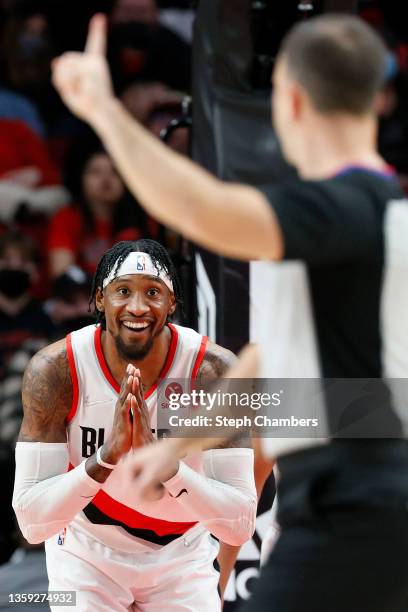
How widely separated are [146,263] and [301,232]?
1.68 m

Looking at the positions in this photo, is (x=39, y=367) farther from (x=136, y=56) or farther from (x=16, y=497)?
(x=136, y=56)

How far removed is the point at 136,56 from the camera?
7.07 meters

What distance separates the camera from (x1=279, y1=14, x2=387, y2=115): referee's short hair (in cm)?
218

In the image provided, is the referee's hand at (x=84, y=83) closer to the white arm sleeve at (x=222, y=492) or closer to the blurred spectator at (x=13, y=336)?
the white arm sleeve at (x=222, y=492)

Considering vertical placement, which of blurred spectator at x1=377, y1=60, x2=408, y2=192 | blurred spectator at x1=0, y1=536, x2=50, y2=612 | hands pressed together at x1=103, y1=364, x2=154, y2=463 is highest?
blurred spectator at x1=377, y1=60, x2=408, y2=192

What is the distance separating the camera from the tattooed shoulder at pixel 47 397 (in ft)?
11.7

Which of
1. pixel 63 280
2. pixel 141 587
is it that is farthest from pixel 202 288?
pixel 63 280

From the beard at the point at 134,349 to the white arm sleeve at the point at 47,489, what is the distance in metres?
0.34

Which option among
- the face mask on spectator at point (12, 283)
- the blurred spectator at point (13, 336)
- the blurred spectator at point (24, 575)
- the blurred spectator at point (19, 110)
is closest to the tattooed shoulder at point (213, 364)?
the blurred spectator at point (24, 575)

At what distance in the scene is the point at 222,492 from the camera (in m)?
3.53

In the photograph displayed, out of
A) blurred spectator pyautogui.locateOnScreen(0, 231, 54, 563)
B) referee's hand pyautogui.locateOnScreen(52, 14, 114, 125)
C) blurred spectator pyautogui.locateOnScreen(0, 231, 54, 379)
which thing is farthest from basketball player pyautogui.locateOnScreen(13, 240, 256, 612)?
blurred spectator pyautogui.locateOnScreen(0, 231, 54, 379)

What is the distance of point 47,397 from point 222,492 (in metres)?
0.61

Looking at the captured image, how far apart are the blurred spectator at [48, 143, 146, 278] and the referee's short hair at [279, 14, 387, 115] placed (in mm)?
3975

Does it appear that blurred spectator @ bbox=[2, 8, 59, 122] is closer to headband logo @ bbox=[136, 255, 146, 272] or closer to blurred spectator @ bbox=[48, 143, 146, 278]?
blurred spectator @ bbox=[48, 143, 146, 278]
